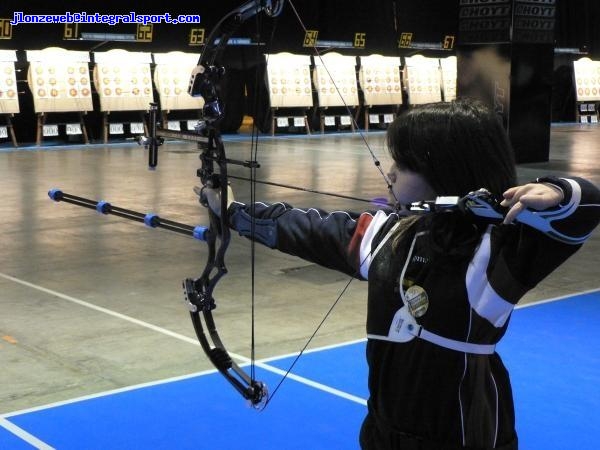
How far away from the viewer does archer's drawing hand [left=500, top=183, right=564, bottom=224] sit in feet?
3.77

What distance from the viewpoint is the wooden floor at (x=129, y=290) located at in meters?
3.62

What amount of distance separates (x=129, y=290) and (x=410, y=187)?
3.73m

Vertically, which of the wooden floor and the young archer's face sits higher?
the young archer's face

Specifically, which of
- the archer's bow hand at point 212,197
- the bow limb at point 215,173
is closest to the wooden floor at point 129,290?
the bow limb at point 215,173

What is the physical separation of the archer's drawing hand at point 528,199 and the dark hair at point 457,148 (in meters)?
0.10

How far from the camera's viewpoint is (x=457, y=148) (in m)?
1.26

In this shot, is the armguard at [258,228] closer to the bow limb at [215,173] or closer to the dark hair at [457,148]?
the bow limb at [215,173]

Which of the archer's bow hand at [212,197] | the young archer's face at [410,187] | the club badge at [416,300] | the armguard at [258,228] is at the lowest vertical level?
the club badge at [416,300]

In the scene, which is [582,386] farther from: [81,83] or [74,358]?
[81,83]

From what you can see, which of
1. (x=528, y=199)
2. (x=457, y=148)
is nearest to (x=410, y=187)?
(x=457, y=148)

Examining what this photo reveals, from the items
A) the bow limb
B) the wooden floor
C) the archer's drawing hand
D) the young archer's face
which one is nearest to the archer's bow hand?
the bow limb

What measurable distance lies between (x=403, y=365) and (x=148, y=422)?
73.7 inches

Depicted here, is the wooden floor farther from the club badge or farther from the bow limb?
the club badge

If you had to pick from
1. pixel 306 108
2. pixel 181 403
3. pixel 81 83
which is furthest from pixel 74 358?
pixel 306 108
